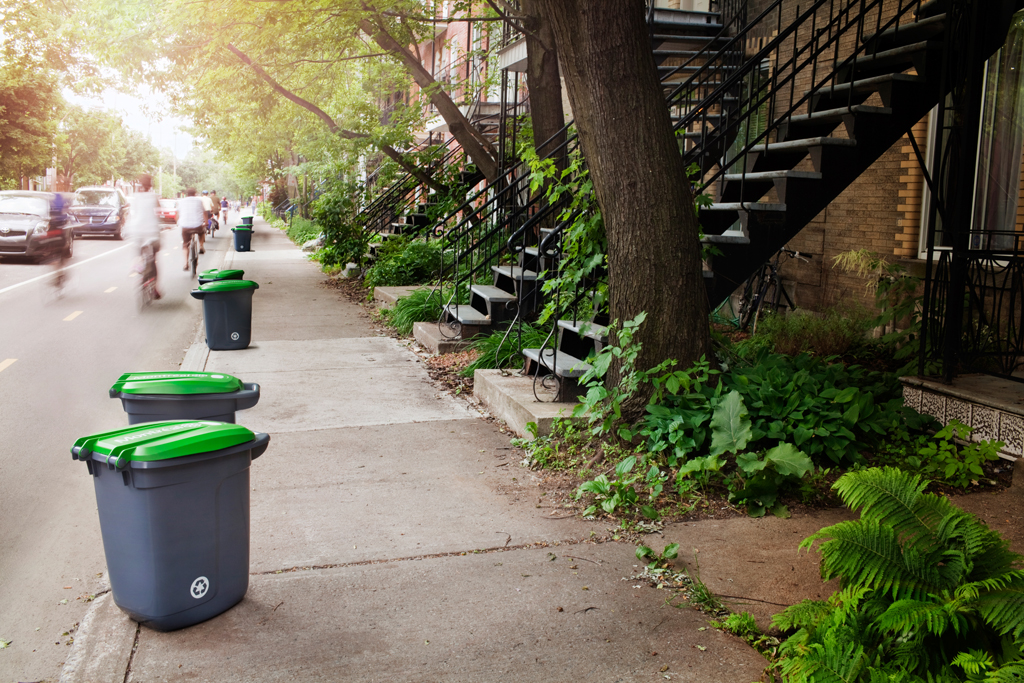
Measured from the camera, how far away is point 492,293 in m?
9.44

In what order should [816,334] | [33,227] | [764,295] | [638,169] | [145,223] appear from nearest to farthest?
[638,169] < [816,334] < [764,295] < [145,223] < [33,227]

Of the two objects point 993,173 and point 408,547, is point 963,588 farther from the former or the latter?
point 993,173

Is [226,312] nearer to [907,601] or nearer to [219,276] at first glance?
[219,276]

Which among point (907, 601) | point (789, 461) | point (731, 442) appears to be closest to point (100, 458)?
point (907, 601)

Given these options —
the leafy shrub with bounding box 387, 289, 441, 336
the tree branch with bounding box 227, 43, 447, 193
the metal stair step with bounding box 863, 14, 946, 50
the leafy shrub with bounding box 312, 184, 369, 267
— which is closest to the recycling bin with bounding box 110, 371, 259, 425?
the metal stair step with bounding box 863, 14, 946, 50

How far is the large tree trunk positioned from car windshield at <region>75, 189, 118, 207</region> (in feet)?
111

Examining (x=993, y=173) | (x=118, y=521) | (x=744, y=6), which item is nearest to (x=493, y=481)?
(x=118, y=521)

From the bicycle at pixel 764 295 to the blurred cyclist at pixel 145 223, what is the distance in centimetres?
963

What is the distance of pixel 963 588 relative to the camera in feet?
8.69

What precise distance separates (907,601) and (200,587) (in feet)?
8.89

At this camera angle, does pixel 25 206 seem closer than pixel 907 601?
No

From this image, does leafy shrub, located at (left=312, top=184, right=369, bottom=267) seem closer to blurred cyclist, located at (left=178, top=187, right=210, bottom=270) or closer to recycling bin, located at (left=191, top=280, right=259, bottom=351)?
blurred cyclist, located at (left=178, top=187, right=210, bottom=270)

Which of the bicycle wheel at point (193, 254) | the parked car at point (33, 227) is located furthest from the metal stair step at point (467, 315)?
the parked car at point (33, 227)

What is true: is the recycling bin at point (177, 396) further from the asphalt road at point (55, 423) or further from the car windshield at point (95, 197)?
the car windshield at point (95, 197)
